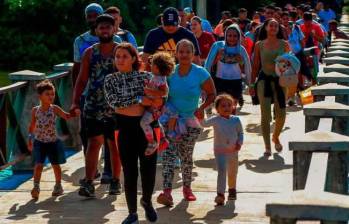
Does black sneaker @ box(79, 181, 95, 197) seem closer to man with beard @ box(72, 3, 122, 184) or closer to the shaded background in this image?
man with beard @ box(72, 3, 122, 184)

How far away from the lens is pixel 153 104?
294 inches

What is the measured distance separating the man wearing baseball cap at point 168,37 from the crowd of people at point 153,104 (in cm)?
Result: 1

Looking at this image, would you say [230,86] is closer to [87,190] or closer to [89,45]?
[89,45]

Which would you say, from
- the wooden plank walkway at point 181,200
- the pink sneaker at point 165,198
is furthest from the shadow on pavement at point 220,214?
the pink sneaker at point 165,198

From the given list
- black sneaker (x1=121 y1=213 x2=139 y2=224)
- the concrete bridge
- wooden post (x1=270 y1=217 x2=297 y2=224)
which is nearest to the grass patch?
the concrete bridge

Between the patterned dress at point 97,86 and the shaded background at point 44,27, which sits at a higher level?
the patterned dress at point 97,86

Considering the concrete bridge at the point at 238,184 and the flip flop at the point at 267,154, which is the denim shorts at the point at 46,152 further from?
the flip flop at the point at 267,154

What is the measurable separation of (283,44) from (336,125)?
4.11m

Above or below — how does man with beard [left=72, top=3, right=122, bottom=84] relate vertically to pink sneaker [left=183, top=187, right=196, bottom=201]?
above

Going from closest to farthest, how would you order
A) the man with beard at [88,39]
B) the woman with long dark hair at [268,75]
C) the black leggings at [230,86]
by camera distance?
the man with beard at [88,39]
the woman with long dark hair at [268,75]
the black leggings at [230,86]

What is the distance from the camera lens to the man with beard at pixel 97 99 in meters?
8.73

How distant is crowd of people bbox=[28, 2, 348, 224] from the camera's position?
747 centimetres

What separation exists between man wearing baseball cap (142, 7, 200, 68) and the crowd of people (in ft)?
0.04

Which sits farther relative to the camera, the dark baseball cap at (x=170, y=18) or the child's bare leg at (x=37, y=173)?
the dark baseball cap at (x=170, y=18)
